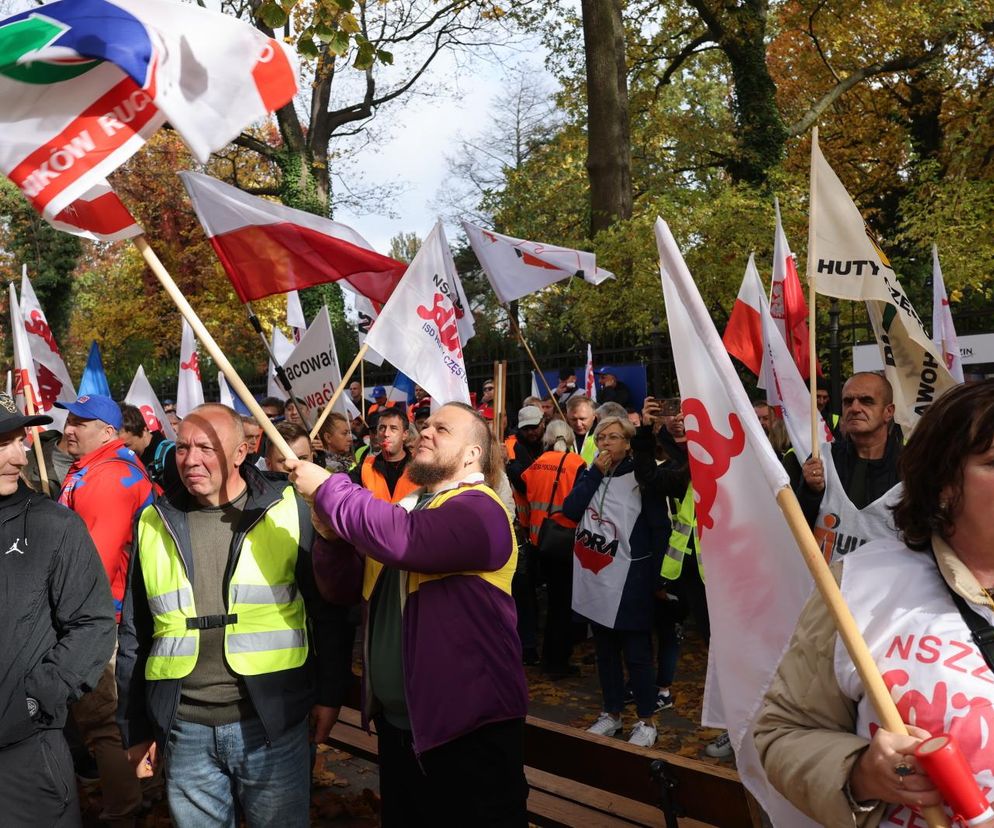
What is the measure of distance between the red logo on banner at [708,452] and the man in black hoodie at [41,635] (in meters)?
2.00

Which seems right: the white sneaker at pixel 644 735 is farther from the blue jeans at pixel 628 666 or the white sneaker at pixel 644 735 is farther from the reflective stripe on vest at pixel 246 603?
the reflective stripe on vest at pixel 246 603

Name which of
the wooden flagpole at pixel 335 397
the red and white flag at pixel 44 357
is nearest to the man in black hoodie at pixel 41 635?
the wooden flagpole at pixel 335 397

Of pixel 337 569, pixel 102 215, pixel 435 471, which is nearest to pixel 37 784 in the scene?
pixel 337 569

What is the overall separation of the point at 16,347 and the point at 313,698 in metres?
4.86

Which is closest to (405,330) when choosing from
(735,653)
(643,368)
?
(735,653)

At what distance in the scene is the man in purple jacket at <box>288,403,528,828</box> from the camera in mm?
2928

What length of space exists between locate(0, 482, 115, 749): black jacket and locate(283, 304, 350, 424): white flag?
4160 mm

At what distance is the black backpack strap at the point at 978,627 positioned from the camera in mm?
1787

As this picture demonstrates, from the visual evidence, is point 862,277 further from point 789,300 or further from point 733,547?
point 733,547

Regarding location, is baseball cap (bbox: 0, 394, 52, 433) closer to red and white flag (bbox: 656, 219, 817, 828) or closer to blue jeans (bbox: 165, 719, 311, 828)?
blue jeans (bbox: 165, 719, 311, 828)

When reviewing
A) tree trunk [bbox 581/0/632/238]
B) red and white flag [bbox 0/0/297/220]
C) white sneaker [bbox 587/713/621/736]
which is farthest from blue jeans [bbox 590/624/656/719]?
tree trunk [bbox 581/0/632/238]

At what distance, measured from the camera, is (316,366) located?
25.1 feet

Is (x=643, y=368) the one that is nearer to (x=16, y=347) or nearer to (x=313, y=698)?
(x=16, y=347)

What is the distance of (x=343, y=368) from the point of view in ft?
72.3
